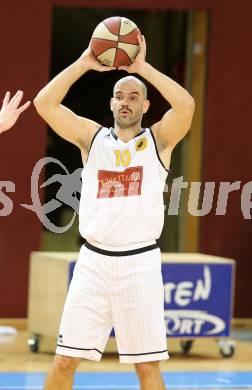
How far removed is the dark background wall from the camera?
1042 cm

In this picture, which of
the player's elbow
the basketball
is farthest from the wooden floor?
the basketball

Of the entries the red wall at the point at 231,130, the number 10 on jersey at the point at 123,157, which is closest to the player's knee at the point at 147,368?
the number 10 on jersey at the point at 123,157

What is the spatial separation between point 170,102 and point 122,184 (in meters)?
0.56

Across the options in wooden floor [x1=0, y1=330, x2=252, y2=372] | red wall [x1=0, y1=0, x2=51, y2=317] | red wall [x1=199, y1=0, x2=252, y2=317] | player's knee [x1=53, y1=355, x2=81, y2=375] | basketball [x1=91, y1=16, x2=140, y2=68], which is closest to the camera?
player's knee [x1=53, y1=355, x2=81, y2=375]

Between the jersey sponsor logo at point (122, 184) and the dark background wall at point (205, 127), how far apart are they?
4.90m

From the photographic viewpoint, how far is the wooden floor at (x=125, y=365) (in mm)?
8328

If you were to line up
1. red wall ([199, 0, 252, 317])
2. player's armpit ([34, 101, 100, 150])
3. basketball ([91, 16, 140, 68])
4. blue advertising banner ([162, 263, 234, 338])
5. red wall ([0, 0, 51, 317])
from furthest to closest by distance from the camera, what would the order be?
red wall ([199, 0, 252, 317]) < red wall ([0, 0, 51, 317]) < blue advertising banner ([162, 263, 234, 338]) < player's armpit ([34, 101, 100, 150]) < basketball ([91, 16, 140, 68])

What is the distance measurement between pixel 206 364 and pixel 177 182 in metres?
3.42

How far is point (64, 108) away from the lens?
5789 mm

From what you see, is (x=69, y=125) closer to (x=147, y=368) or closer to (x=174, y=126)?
(x=174, y=126)

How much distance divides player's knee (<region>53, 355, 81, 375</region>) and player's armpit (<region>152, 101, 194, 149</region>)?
1338 mm

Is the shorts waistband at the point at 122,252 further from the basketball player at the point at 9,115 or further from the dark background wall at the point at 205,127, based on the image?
the dark background wall at the point at 205,127

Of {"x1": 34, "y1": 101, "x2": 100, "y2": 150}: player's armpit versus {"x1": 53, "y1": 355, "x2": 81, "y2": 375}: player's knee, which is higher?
{"x1": 34, "y1": 101, "x2": 100, "y2": 150}: player's armpit

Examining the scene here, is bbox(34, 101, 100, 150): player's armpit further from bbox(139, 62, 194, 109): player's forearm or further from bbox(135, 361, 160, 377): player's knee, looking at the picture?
bbox(135, 361, 160, 377): player's knee
